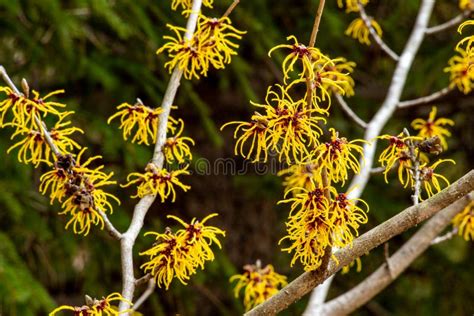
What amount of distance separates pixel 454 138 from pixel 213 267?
1657 mm

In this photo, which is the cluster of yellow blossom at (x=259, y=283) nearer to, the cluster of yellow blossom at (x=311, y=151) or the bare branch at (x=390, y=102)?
the bare branch at (x=390, y=102)

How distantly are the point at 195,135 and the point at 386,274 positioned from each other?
177 cm

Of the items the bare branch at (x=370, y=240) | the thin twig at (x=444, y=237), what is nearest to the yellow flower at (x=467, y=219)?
the thin twig at (x=444, y=237)

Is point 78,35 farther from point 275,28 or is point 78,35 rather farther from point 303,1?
point 303,1

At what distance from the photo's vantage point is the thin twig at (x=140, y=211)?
66.9 inches

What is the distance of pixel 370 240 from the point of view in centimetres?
158

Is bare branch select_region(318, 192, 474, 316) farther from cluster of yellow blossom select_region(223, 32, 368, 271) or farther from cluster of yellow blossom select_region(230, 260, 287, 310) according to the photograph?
cluster of yellow blossom select_region(223, 32, 368, 271)

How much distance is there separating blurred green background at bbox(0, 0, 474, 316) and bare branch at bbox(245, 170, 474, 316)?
1.25 m

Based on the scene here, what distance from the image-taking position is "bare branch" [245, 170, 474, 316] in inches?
62.1

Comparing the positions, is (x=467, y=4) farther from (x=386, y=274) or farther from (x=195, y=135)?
(x=195, y=135)

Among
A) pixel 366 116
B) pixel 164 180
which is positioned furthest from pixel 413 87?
pixel 164 180

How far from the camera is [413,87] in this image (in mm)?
3854

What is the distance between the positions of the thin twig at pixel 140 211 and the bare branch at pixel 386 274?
2.67 ft

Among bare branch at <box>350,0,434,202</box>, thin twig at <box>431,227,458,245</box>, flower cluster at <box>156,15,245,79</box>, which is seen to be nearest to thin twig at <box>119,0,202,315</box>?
flower cluster at <box>156,15,245,79</box>
